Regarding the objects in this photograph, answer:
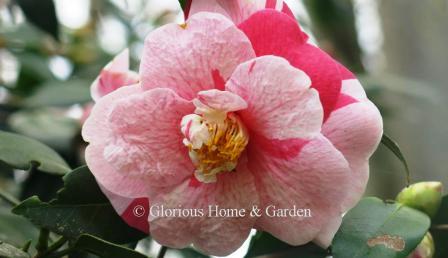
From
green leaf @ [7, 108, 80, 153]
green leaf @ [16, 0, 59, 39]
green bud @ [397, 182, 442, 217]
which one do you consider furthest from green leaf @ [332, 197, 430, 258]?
green leaf @ [7, 108, 80, 153]

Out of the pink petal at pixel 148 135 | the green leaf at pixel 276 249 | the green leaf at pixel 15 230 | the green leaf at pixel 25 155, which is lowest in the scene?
the green leaf at pixel 15 230

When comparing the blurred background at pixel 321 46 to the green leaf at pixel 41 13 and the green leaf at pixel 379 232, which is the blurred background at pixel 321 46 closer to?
the green leaf at pixel 41 13

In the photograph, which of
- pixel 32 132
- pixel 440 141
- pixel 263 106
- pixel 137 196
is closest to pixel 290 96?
pixel 263 106

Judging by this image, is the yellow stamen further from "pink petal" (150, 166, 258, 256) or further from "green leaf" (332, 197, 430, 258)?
"green leaf" (332, 197, 430, 258)

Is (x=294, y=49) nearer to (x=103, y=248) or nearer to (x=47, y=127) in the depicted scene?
(x=103, y=248)

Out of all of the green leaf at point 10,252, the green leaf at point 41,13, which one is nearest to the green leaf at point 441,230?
the green leaf at point 10,252

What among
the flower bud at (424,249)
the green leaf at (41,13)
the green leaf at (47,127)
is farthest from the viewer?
the green leaf at (47,127)
